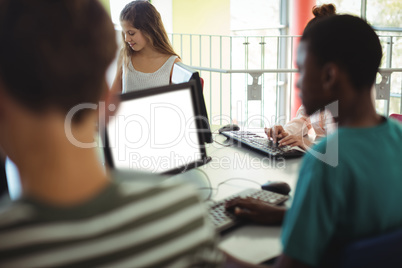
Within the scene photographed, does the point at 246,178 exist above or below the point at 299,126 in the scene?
below

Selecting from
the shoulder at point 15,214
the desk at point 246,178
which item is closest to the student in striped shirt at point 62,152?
the shoulder at point 15,214

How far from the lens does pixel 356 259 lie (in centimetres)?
80

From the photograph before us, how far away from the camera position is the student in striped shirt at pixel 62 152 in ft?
1.72

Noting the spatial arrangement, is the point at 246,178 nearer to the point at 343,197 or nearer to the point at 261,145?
the point at 261,145

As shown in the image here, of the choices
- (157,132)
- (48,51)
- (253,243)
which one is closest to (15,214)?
(48,51)

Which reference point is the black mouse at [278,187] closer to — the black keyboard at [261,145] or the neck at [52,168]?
the black keyboard at [261,145]

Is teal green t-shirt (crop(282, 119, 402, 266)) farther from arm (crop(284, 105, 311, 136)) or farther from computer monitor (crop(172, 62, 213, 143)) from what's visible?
arm (crop(284, 105, 311, 136))

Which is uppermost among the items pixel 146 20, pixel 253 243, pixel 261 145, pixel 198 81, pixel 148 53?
pixel 146 20

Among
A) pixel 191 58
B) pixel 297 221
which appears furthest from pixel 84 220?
pixel 191 58

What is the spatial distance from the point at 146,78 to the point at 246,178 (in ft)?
3.59

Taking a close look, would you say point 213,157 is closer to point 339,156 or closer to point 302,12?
point 339,156

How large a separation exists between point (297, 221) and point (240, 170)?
2.47 ft

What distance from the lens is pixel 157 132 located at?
1331mm

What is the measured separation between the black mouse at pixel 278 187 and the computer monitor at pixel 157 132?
9.6 inches
